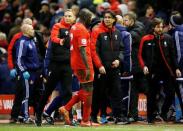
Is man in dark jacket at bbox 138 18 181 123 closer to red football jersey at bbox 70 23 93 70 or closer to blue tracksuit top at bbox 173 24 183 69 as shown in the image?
blue tracksuit top at bbox 173 24 183 69

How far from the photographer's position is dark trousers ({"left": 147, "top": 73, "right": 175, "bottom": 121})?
21.3 meters

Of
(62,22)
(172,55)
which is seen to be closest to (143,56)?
(172,55)

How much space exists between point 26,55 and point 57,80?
62.5 inches

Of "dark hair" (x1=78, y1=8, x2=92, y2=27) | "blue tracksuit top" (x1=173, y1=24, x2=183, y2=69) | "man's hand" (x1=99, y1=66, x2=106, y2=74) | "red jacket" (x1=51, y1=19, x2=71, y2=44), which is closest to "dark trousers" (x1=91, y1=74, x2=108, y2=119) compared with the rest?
"man's hand" (x1=99, y1=66, x2=106, y2=74)

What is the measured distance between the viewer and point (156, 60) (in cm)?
2148

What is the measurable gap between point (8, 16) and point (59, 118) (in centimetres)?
784

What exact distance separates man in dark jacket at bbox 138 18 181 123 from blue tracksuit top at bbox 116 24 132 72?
262mm

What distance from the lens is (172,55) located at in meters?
21.4

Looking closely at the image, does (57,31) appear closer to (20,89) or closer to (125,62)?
(20,89)

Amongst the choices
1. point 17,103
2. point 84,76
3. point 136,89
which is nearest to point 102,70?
point 84,76

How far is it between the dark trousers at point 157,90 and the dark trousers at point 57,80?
6.99 feet

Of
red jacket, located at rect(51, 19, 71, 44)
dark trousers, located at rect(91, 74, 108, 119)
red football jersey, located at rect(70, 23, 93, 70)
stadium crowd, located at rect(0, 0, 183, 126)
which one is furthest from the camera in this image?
dark trousers, located at rect(91, 74, 108, 119)

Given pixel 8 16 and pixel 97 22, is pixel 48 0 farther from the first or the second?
pixel 97 22

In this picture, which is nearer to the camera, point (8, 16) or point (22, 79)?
point (22, 79)
